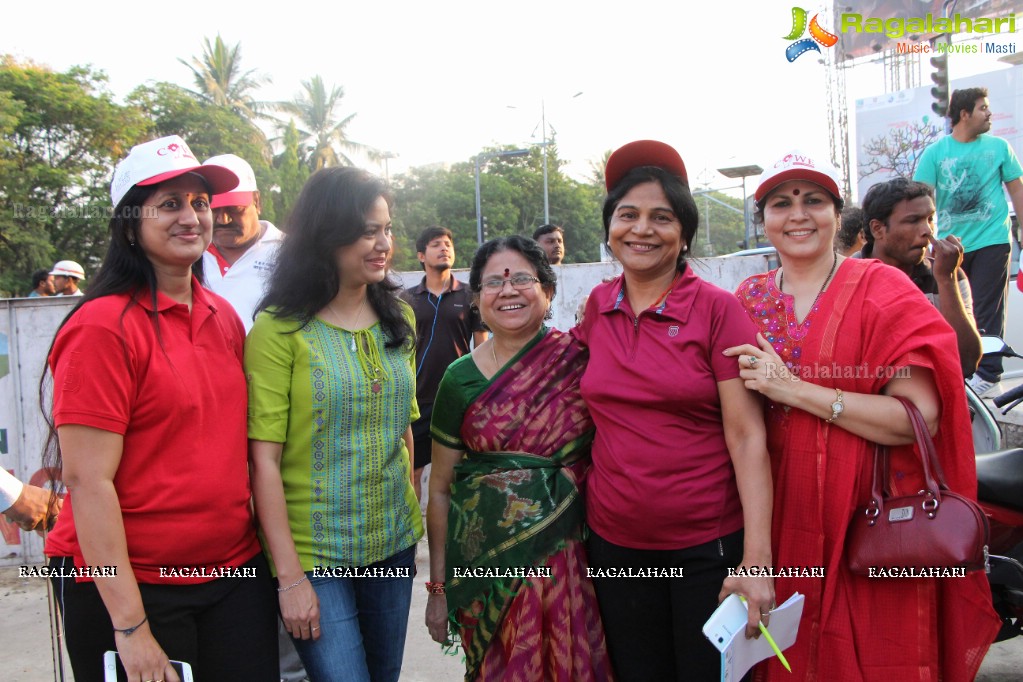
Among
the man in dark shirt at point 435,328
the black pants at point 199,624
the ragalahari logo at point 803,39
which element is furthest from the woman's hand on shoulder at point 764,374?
the ragalahari logo at point 803,39

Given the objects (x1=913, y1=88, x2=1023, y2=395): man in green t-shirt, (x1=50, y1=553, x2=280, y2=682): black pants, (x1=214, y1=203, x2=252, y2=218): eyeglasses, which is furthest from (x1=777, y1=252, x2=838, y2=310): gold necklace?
(x1=913, y1=88, x2=1023, y2=395): man in green t-shirt

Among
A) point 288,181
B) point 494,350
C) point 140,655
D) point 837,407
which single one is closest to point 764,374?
point 837,407

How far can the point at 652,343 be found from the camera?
80.6 inches

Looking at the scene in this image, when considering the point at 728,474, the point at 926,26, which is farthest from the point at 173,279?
the point at 926,26

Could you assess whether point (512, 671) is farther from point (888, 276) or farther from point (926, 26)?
point (926, 26)

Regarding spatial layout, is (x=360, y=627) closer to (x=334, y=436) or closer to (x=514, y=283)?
(x=334, y=436)

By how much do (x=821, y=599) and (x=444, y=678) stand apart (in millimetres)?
1926

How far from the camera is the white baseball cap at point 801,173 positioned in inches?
82.4

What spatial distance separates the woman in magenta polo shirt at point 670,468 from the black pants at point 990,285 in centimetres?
390

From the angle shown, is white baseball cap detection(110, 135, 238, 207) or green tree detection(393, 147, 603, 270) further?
green tree detection(393, 147, 603, 270)

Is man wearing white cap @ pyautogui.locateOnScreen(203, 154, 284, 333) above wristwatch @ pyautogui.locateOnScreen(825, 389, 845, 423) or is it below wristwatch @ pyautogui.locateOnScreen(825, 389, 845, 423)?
above

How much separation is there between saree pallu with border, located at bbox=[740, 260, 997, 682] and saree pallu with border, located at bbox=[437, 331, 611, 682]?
569 mm

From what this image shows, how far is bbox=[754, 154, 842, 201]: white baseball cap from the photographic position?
2092 millimetres

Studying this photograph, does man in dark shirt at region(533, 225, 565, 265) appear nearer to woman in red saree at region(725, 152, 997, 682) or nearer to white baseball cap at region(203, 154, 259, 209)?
white baseball cap at region(203, 154, 259, 209)
